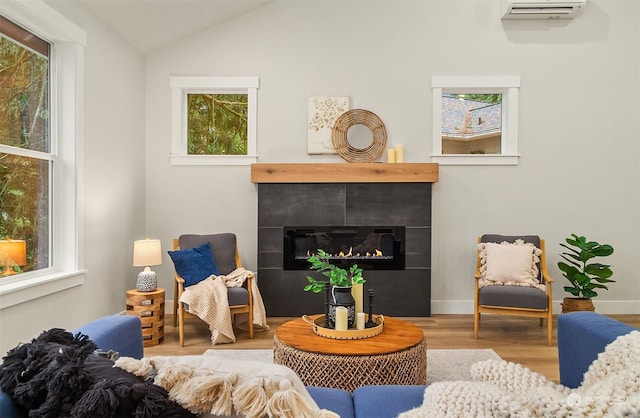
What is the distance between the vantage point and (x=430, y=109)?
4977 millimetres

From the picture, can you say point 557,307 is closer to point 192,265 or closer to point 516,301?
point 516,301

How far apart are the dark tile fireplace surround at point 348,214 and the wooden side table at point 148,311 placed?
3.87 ft

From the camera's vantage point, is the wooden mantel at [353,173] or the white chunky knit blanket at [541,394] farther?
the wooden mantel at [353,173]

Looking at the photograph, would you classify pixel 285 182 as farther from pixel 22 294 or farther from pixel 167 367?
pixel 167 367

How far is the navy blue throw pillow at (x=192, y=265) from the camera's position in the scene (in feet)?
13.2

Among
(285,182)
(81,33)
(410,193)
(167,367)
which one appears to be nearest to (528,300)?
(410,193)

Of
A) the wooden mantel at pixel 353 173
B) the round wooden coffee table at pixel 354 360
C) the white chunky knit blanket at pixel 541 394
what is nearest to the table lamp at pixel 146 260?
the wooden mantel at pixel 353 173

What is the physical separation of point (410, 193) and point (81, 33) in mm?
3282

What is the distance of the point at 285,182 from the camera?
4.70 metres

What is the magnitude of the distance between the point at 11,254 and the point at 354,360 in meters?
2.39

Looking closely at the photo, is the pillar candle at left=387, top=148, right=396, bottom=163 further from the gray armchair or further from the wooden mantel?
the gray armchair

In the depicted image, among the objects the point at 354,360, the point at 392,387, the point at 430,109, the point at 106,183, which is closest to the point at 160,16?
the point at 106,183

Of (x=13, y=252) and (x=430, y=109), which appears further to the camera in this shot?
(x=430, y=109)

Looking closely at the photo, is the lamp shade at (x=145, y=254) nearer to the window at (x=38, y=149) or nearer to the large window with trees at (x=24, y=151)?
the window at (x=38, y=149)
